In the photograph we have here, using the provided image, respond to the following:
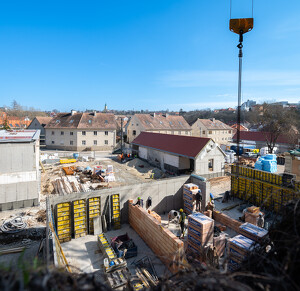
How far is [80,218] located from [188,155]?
1290cm

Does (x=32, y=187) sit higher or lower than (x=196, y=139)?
lower

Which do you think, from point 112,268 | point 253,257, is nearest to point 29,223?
point 112,268

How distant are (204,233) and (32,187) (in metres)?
11.3

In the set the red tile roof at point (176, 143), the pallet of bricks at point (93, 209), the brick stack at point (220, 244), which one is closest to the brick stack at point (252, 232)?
the brick stack at point (220, 244)

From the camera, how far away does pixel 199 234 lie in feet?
29.8

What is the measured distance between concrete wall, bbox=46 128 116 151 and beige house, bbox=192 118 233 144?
20628 millimetres

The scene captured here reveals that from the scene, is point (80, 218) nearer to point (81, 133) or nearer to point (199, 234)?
point (199, 234)

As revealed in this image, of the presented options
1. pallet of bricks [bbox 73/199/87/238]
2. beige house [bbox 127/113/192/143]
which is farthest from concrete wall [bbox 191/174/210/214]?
beige house [bbox 127/113/192/143]

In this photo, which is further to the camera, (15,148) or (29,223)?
(15,148)

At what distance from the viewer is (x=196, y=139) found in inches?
893

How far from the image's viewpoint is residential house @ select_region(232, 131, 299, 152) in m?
35.2

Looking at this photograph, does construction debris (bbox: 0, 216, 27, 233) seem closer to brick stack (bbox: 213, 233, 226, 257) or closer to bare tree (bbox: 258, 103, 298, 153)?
brick stack (bbox: 213, 233, 226, 257)

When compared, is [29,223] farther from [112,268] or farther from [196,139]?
[196,139]

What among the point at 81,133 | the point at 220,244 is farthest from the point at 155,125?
the point at 220,244
